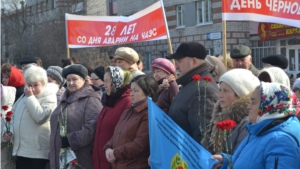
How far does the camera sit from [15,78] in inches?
324

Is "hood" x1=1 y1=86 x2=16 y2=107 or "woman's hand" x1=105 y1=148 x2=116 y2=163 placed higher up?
"hood" x1=1 y1=86 x2=16 y2=107

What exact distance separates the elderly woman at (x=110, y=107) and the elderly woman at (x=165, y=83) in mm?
353

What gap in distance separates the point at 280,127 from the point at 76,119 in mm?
2849

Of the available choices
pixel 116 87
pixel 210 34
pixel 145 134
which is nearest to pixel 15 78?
pixel 116 87

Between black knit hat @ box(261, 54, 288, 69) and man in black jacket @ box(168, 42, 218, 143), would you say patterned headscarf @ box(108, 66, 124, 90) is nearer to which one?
man in black jacket @ box(168, 42, 218, 143)

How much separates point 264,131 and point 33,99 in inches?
138

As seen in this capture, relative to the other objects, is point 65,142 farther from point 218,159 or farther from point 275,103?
point 275,103

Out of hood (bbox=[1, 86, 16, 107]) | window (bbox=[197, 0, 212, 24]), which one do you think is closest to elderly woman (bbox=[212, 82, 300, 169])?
hood (bbox=[1, 86, 16, 107])

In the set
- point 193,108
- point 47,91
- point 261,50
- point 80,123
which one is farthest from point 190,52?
point 261,50

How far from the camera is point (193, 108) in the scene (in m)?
4.13

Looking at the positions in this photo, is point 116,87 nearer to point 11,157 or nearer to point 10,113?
point 10,113

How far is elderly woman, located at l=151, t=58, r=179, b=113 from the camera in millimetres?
5293

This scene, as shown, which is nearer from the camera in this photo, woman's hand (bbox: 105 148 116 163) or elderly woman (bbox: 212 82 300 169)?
elderly woman (bbox: 212 82 300 169)

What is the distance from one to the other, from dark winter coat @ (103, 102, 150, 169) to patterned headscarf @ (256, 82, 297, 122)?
1547 mm
